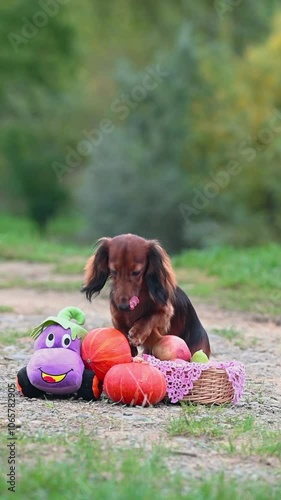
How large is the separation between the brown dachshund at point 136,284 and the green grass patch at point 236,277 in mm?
4655

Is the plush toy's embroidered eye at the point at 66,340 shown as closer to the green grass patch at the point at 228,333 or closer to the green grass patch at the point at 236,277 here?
the green grass patch at the point at 228,333

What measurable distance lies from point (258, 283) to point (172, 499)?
823 centimetres

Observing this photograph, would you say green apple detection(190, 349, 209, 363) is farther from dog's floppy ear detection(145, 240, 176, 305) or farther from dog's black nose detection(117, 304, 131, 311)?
dog's black nose detection(117, 304, 131, 311)

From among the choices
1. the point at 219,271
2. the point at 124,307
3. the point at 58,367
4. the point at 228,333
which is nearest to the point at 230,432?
the point at 124,307

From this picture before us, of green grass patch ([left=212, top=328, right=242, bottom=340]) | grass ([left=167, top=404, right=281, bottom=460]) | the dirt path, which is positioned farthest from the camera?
green grass patch ([left=212, top=328, right=242, bottom=340])

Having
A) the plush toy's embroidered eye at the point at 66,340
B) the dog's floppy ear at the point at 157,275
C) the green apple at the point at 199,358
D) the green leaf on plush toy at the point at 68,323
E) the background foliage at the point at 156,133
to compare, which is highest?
the background foliage at the point at 156,133

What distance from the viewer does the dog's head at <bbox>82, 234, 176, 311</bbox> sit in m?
5.46

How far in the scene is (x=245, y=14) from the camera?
129ft

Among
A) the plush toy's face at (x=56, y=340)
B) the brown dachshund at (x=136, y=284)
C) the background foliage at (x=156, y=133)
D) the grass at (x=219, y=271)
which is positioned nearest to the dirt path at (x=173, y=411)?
the plush toy's face at (x=56, y=340)

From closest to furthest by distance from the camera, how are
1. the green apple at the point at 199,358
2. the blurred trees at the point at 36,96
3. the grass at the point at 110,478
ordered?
the grass at the point at 110,478 < the green apple at the point at 199,358 < the blurred trees at the point at 36,96

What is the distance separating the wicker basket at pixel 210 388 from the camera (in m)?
5.51

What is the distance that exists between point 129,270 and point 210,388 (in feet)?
2.84

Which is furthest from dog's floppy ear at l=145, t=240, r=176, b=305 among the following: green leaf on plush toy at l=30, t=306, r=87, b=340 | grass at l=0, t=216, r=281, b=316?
grass at l=0, t=216, r=281, b=316

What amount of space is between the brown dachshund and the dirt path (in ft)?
1.73
